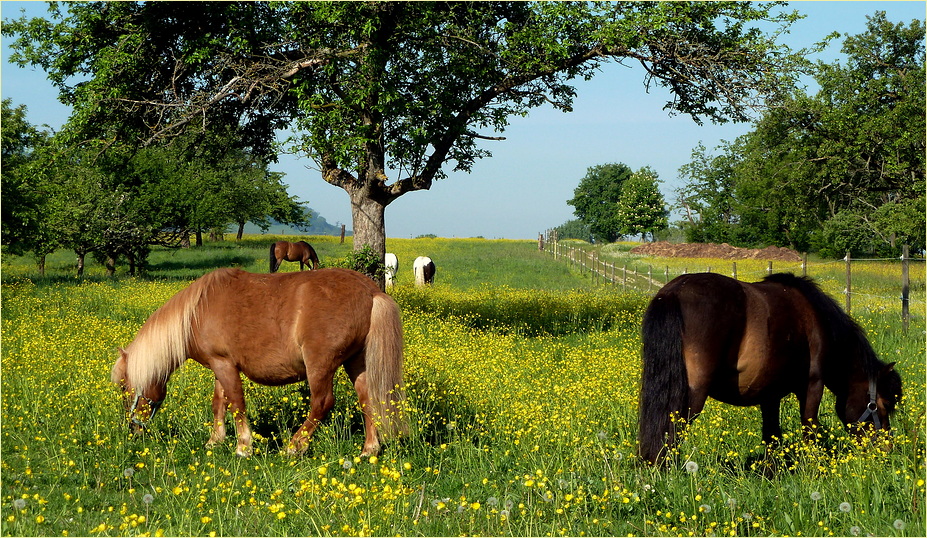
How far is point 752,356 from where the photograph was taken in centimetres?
568

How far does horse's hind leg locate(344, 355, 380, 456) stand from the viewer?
20.9ft

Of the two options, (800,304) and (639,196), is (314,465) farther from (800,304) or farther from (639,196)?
(639,196)

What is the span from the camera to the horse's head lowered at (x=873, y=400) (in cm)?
616

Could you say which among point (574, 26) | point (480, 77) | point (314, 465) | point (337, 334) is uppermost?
point (574, 26)

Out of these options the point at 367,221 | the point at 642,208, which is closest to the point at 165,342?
the point at 367,221

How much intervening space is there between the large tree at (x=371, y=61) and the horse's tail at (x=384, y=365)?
557 cm

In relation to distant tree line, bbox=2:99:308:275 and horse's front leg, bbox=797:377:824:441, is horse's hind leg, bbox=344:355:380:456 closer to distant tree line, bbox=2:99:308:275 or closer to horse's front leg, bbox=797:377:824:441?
horse's front leg, bbox=797:377:824:441

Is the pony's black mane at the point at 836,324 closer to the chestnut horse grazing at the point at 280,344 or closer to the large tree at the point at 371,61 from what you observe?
the chestnut horse grazing at the point at 280,344

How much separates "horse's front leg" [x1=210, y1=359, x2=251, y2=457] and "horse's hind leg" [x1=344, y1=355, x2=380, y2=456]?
100 cm

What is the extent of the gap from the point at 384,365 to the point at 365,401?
17.1 inches

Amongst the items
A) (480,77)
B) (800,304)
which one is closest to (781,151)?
(480,77)

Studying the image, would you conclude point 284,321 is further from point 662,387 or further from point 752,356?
point 752,356

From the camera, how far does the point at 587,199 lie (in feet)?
353

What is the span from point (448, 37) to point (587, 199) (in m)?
97.1
